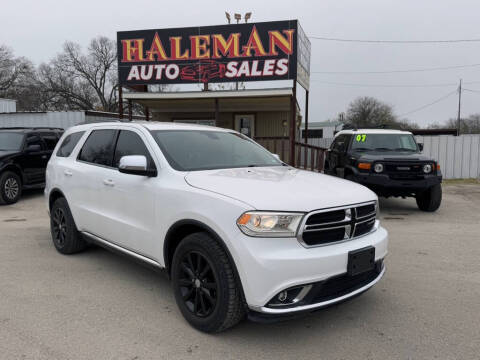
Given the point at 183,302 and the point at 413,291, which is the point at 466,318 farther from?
the point at 183,302

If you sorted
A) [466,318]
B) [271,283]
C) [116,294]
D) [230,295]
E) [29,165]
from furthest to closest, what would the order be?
[29,165] < [116,294] < [466,318] < [230,295] < [271,283]

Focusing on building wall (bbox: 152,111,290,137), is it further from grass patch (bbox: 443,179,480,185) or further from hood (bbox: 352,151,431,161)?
hood (bbox: 352,151,431,161)

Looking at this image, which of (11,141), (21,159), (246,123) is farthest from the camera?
(246,123)

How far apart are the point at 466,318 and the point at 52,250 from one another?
5.04 m

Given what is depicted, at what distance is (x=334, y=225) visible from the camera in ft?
9.23

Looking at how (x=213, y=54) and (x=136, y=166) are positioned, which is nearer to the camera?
(x=136, y=166)

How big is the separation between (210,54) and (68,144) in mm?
8407

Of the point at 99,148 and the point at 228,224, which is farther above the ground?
the point at 99,148

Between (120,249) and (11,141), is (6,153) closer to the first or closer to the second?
(11,141)

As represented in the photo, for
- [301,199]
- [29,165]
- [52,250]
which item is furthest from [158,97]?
[301,199]

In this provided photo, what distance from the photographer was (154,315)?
3.33 meters

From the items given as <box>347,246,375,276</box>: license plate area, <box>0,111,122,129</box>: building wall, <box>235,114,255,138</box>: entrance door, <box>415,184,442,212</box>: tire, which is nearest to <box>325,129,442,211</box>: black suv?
<box>415,184,442,212</box>: tire

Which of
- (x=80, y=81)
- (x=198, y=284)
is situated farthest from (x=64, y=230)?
(x=80, y=81)

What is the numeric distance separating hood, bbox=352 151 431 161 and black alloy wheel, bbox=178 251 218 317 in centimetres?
588
